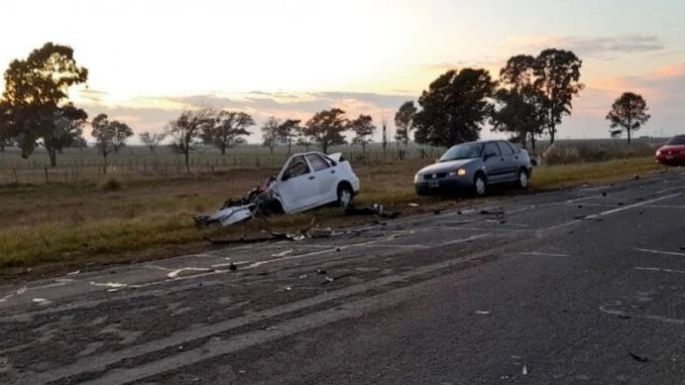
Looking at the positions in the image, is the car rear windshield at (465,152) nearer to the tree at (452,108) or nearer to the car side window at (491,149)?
the car side window at (491,149)

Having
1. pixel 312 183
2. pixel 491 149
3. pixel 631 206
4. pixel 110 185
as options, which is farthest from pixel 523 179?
pixel 110 185

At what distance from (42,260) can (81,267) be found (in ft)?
4.16

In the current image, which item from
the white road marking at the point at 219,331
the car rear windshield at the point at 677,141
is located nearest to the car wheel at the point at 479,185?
the white road marking at the point at 219,331

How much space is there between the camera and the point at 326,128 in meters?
115

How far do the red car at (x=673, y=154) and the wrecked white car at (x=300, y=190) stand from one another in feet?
78.3

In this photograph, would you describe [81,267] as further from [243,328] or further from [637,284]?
[637,284]

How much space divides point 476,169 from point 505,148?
226cm

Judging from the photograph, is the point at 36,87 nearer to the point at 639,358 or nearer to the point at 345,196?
the point at 345,196

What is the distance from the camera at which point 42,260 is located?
11.7 m

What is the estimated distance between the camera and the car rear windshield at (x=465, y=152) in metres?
21.8

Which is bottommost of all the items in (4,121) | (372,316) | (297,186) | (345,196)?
(372,316)

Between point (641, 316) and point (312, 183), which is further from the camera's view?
point (312, 183)

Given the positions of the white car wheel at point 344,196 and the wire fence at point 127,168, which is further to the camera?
the wire fence at point 127,168

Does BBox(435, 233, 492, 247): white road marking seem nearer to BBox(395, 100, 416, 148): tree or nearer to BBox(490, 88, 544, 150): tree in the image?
BBox(490, 88, 544, 150): tree
